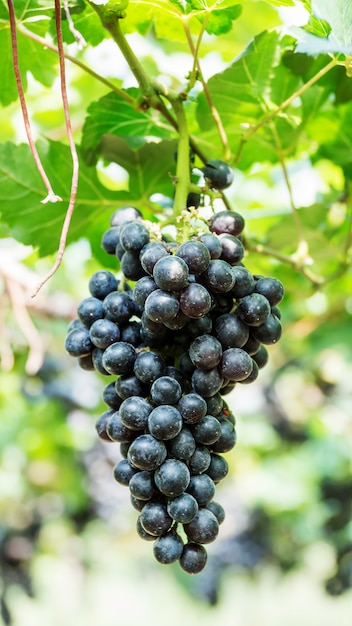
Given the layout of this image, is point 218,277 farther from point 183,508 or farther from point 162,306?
point 183,508

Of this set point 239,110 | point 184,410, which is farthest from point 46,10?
point 184,410

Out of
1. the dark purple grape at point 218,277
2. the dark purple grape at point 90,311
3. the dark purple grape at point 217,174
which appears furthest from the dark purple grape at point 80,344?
the dark purple grape at point 217,174

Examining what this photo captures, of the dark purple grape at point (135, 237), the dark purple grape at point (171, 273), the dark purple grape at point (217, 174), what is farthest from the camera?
the dark purple grape at point (217, 174)

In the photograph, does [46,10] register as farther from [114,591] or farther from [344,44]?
[114,591]

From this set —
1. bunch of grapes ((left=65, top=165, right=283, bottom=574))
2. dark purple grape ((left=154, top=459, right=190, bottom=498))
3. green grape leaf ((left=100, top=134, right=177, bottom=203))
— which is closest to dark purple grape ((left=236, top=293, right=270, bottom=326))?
bunch of grapes ((left=65, top=165, right=283, bottom=574))

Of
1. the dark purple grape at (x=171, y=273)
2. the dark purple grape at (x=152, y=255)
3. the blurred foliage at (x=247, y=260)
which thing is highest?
the dark purple grape at (x=171, y=273)

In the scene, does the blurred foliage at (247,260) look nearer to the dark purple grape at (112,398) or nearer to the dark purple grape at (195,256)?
the dark purple grape at (195,256)
